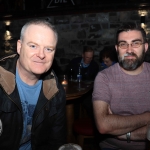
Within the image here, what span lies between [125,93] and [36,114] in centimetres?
78

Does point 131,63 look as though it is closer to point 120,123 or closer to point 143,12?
point 120,123

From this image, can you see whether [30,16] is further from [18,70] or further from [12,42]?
[18,70]

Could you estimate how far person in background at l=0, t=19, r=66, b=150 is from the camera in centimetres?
138

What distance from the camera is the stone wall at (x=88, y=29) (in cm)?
572

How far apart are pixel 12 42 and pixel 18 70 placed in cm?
586

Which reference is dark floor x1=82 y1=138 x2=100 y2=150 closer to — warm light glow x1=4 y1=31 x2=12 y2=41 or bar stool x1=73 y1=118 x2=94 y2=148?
bar stool x1=73 y1=118 x2=94 y2=148

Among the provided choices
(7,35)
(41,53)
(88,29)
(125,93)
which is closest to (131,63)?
(125,93)

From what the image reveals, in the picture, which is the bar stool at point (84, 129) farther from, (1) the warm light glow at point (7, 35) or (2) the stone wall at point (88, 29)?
(1) the warm light glow at point (7, 35)

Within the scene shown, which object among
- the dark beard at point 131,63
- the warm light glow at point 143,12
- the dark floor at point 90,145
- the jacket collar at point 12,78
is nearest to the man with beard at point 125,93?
the dark beard at point 131,63

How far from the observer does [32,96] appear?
1.53 metres

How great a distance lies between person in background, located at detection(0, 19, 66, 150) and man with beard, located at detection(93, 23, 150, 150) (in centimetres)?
36

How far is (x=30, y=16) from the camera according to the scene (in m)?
6.48

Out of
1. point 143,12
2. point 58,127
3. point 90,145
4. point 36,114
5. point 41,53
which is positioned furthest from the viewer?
Answer: point 143,12

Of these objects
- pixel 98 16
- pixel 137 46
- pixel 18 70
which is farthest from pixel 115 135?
pixel 98 16
